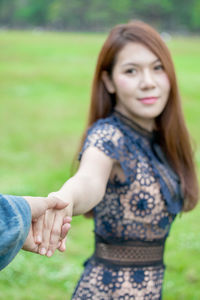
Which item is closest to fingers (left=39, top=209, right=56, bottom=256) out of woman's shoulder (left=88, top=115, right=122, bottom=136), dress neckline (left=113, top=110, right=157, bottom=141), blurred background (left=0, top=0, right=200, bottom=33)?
woman's shoulder (left=88, top=115, right=122, bottom=136)

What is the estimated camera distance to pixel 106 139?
2.26 metres

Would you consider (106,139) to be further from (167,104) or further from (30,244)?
(30,244)

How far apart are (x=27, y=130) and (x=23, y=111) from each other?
7.20 feet

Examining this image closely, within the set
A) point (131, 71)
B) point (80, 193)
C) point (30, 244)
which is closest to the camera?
point (30, 244)

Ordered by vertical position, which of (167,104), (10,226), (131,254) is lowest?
(131,254)

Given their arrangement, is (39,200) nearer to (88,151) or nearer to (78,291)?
(88,151)

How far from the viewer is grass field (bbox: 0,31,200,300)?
4605 millimetres

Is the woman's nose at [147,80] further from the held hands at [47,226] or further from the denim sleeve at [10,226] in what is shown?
the denim sleeve at [10,226]

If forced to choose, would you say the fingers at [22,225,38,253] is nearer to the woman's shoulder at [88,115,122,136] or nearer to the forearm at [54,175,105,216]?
the forearm at [54,175,105,216]

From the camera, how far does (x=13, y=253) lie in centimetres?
139

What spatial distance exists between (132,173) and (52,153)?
765cm

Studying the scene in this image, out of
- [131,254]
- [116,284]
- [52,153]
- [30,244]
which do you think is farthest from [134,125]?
[52,153]

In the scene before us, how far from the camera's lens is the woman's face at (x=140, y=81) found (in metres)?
2.43

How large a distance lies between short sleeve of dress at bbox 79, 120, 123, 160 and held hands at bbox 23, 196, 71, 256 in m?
0.51
